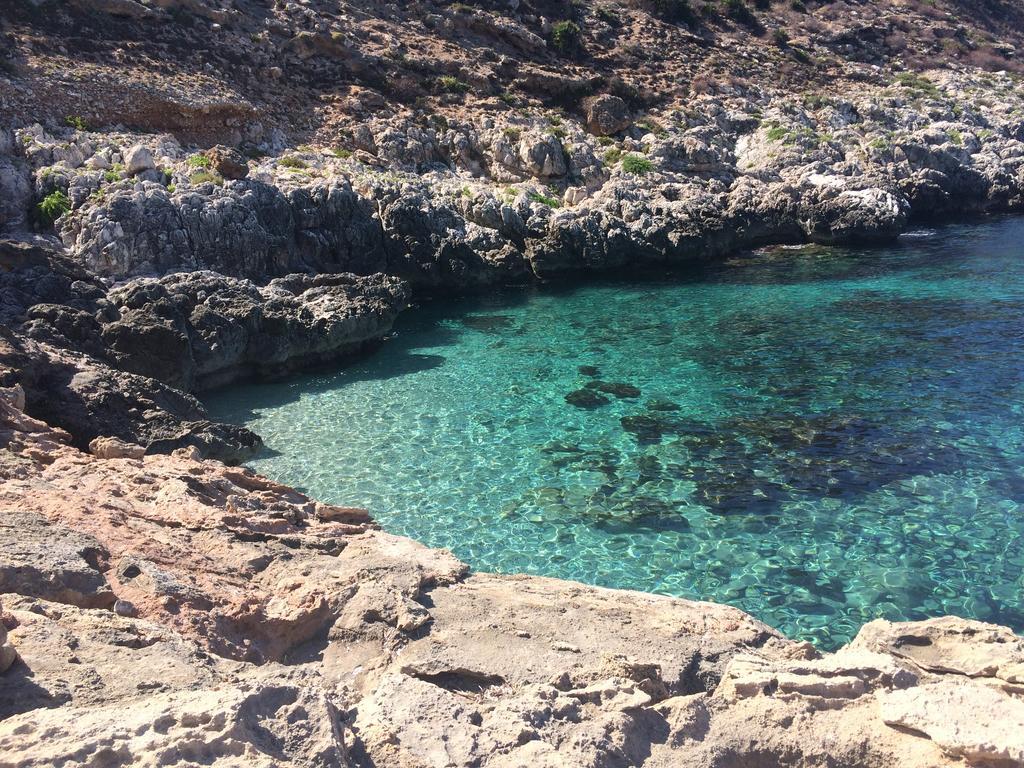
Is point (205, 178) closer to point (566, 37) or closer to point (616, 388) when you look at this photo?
point (616, 388)

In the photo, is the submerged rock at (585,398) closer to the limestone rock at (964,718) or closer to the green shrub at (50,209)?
the limestone rock at (964,718)

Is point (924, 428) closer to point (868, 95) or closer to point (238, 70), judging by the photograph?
point (238, 70)

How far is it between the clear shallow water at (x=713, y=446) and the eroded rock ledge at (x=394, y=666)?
2.96 metres

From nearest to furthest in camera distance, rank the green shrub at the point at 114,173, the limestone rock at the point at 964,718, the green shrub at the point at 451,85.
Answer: the limestone rock at the point at 964,718 → the green shrub at the point at 114,173 → the green shrub at the point at 451,85

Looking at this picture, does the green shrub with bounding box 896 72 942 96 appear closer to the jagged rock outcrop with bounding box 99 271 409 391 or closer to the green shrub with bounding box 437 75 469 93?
the green shrub with bounding box 437 75 469 93

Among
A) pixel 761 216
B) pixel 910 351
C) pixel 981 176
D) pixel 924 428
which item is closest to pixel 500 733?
pixel 924 428

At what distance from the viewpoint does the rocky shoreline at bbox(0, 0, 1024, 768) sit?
3.98 meters

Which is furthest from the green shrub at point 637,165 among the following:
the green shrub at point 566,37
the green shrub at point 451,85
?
the green shrub at point 566,37

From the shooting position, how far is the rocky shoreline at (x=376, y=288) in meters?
3.98

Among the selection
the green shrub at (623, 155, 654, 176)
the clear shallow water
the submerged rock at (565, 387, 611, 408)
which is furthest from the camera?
the green shrub at (623, 155, 654, 176)

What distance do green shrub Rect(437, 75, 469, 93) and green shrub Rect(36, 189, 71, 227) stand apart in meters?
19.2

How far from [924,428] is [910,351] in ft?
15.8

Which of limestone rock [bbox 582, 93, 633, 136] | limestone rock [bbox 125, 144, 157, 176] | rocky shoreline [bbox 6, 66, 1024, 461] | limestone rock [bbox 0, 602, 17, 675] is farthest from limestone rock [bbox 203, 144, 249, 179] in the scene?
limestone rock [bbox 0, 602, 17, 675]

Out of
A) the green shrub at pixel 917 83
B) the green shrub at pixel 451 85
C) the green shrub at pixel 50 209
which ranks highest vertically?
the green shrub at pixel 917 83
